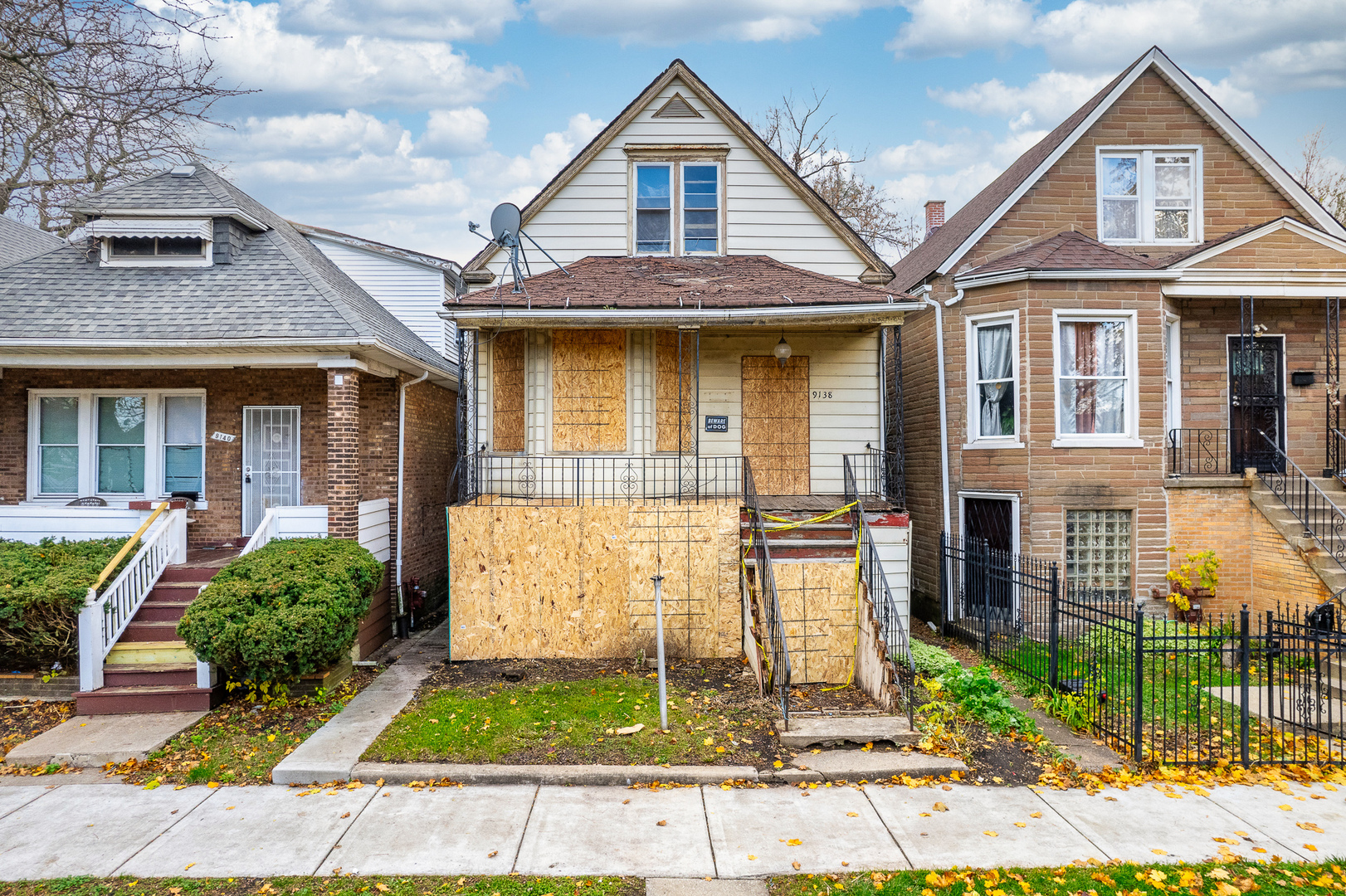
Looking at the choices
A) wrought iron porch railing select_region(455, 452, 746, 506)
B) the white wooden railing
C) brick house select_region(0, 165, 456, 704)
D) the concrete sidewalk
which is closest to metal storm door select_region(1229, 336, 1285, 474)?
the concrete sidewalk

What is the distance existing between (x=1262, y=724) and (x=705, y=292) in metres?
8.21

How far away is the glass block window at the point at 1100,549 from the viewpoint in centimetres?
1147

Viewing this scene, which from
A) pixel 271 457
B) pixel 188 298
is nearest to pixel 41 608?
pixel 271 457

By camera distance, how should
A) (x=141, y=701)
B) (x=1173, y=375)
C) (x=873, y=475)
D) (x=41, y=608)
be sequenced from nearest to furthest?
(x=141, y=701) → (x=41, y=608) → (x=873, y=475) → (x=1173, y=375)

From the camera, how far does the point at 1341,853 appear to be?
17.1 ft

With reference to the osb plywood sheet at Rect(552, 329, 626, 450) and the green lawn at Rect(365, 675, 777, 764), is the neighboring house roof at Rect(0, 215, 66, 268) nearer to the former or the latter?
the osb plywood sheet at Rect(552, 329, 626, 450)

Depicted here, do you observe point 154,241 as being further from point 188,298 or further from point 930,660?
point 930,660

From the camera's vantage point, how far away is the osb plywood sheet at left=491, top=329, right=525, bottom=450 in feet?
37.2

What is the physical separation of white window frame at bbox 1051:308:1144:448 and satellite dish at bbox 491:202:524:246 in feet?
27.0

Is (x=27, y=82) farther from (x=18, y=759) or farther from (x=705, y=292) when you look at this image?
(x=705, y=292)

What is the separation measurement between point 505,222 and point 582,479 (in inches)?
157

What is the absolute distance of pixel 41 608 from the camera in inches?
322

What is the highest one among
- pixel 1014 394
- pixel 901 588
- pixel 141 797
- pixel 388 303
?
pixel 388 303

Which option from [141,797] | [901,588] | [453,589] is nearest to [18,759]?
[141,797]
